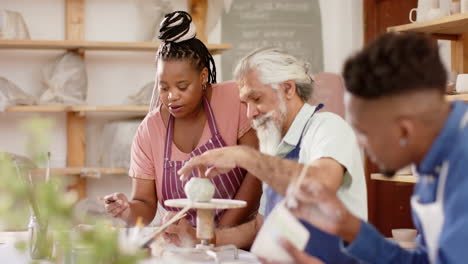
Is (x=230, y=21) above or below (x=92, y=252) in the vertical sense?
above

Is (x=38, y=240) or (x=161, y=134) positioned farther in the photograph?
(x=161, y=134)

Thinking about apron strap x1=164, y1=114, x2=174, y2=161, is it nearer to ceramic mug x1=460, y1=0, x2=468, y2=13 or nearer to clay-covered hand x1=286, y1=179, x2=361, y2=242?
clay-covered hand x1=286, y1=179, x2=361, y2=242

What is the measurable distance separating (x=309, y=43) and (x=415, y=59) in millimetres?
3569

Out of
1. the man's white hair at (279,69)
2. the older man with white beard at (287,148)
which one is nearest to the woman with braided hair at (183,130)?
the older man with white beard at (287,148)

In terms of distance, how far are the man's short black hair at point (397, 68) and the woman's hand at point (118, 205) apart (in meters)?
1.29

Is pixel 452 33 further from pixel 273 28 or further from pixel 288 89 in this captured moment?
pixel 288 89

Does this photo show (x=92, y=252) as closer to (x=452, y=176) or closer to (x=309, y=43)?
(x=452, y=176)

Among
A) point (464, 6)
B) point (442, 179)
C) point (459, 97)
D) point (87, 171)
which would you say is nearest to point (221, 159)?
point (442, 179)

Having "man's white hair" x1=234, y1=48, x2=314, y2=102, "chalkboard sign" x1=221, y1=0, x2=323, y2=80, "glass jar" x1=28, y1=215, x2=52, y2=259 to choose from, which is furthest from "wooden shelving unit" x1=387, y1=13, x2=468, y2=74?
"glass jar" x1=28, y1=215, x2=52, y2=259

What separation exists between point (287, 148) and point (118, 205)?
24.2 inches

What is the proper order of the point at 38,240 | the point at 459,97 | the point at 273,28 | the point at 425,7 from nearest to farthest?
the point at 38,240
the point at 459,97
the point at 425,7
the point at 273,28

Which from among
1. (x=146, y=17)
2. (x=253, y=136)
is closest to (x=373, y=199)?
(x=146, y=17)

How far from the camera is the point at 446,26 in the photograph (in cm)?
338

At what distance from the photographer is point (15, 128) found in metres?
4.16
